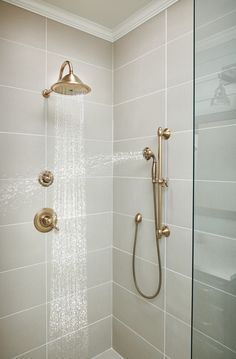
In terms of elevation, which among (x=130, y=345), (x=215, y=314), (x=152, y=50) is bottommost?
(x=130, y=345)

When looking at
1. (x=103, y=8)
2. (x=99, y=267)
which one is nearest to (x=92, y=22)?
(x=103, y=8)

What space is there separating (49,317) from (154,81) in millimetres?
1628

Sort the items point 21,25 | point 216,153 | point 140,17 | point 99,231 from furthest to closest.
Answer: point 99,231, point 140,17, point 21,25, point 216,153

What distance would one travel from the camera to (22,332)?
144cm

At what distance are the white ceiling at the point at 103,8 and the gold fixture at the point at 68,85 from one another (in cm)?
43

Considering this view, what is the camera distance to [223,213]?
77 cm

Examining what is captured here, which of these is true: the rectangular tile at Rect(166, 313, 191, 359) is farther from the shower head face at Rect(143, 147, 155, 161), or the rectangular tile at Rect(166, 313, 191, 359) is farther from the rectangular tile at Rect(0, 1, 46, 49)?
the rectangular tile at Rect(0, 1, 46, 49)

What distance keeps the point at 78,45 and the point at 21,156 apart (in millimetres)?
857

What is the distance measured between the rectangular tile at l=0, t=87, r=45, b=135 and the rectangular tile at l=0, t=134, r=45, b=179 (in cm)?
5

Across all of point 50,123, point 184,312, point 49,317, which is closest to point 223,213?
point 184,312

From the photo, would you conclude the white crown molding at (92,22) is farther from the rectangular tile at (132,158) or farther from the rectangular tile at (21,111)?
the rectangular tile at (132,158)

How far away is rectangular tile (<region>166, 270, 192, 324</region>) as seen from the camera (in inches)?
51.2

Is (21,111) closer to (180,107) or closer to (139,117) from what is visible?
(139,117)

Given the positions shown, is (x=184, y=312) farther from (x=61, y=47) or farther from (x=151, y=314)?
(x=61, y=47)
